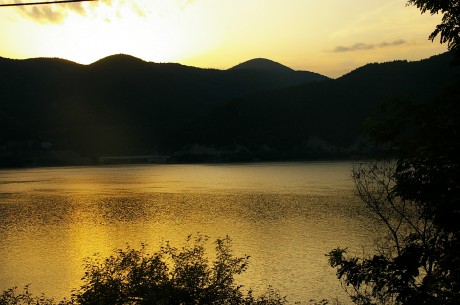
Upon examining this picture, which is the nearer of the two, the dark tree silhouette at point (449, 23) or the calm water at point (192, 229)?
the dark tree silhouette at point (449, 23)

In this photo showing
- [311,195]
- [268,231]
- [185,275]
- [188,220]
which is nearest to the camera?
[185,275]

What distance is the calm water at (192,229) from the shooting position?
1586 inches

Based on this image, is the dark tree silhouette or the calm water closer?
the dark tree silhouette

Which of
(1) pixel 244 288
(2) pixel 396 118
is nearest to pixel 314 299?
(1) pixel 244 288

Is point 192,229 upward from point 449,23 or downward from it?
downward

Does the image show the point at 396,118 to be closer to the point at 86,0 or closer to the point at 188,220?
the point at 86,0

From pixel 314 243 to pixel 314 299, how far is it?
20.6 meters

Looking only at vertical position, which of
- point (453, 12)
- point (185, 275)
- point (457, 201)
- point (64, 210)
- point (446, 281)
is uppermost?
point (453, 12)

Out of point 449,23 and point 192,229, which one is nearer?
point 449,23

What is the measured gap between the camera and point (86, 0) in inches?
452

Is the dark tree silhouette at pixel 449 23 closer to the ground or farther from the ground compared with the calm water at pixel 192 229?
farther from the ground

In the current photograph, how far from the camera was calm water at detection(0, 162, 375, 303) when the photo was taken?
1586 inches

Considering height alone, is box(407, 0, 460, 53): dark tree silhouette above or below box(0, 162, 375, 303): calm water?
above

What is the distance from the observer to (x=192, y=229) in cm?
6462
